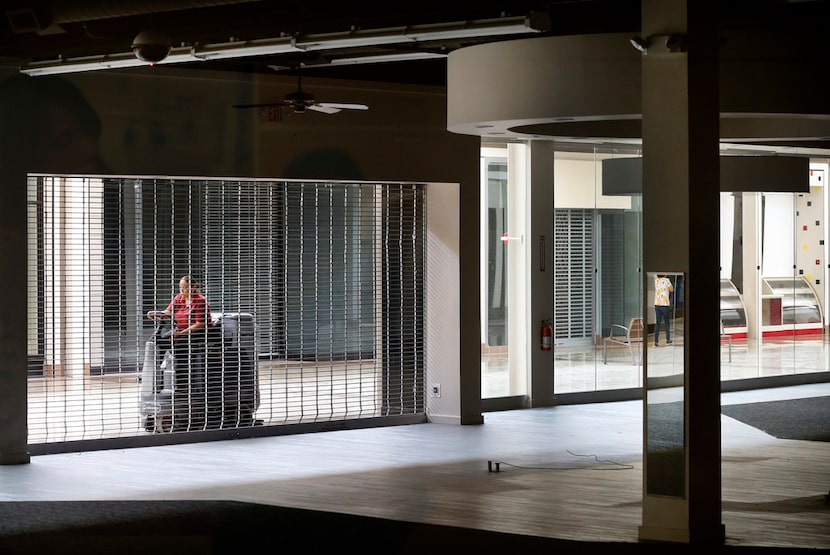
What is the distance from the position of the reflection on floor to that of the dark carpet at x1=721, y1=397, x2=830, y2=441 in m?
1.30

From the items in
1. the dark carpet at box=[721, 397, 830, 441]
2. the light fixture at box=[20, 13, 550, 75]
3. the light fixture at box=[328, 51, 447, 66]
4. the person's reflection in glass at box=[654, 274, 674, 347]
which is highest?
the light fixture at box=[328, 51, 447, 66]

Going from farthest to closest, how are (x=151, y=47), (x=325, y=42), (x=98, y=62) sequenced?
(x=98, y=62) < (x=325, y=42) < (x=151, y=47)

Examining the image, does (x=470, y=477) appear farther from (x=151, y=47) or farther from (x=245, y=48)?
(x=151, y=47)

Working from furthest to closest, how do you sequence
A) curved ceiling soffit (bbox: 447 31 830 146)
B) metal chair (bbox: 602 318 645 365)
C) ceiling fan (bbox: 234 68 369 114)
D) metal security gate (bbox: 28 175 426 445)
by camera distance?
1. metal chair (bbox: 602 318 645 365)
2. metal security gate (bbox: 28 175 426 445)
3. ceiling fan (bbox: 234 68 369 114)
4. curved ceiling soffit (bbox: 447 31 830 146)

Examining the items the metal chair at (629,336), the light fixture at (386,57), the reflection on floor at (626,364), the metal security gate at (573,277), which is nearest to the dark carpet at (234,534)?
the light fixture at (386,57)

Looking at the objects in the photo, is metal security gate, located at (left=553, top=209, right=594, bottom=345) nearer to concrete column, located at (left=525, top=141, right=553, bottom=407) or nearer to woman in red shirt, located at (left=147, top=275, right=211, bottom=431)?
concrete column, located at (left=525, top=141, right=553, bottom=407)

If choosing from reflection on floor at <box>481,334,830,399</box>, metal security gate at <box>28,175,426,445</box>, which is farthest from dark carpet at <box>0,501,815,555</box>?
reflection on floor at <box>481,334,830,399</box>

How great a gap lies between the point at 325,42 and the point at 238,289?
10.8ft

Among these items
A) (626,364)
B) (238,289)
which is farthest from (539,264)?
(238,289)

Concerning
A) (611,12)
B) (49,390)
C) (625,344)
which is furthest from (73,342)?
(625,344)

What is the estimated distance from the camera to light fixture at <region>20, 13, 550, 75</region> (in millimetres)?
7777

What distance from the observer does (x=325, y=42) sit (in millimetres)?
8461

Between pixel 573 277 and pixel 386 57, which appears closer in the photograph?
pixel 386 57

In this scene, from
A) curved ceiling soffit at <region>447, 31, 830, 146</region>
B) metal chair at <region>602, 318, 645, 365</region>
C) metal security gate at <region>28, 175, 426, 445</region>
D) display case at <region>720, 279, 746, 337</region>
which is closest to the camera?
curved ceiling soffit at <region>447, 31, 830, 146</region>
